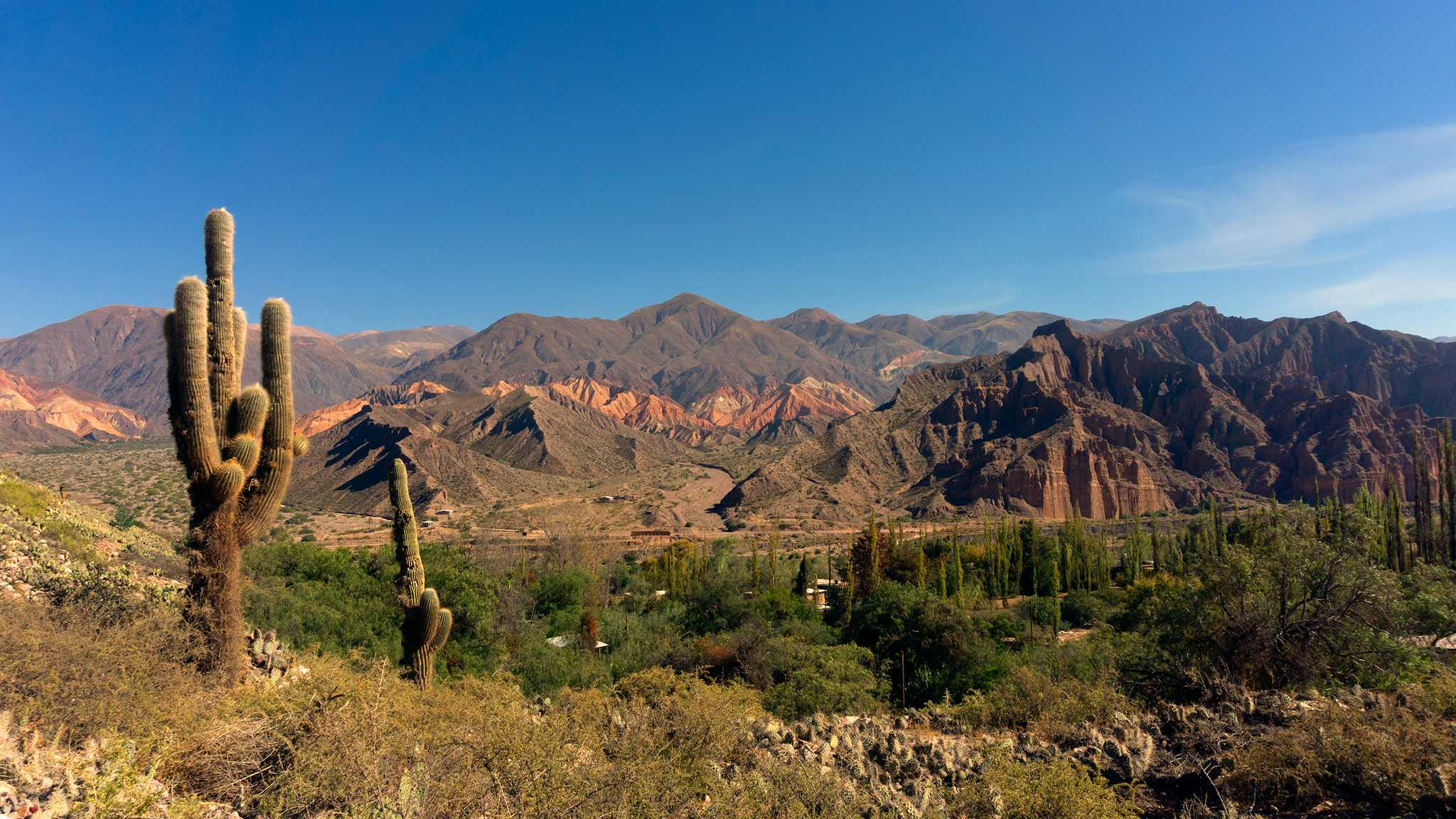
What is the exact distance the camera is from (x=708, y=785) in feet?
31.3

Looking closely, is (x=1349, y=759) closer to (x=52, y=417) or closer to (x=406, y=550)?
(x=406, y=550)

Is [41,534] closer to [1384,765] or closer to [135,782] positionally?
[135,782]

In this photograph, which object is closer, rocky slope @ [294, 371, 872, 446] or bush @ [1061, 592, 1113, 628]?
bush @ [1061, 592, 1113, 628]

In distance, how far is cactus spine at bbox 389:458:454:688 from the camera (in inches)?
571

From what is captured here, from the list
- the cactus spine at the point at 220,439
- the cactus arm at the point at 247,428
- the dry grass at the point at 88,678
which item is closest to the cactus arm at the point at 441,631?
the cactus spine at the point at 220,439

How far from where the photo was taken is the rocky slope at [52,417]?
135875mm

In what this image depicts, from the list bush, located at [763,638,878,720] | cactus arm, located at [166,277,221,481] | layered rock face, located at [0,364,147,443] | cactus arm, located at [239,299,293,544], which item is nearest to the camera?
cactus arm, located at [166,277,221,481]

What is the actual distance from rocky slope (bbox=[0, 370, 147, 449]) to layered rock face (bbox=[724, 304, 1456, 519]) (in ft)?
487

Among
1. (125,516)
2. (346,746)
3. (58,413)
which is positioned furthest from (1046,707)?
(58,413)

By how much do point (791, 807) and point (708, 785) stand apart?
2100 mm

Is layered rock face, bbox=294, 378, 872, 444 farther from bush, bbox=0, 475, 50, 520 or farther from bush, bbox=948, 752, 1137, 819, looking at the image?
bush, bbox=948, 752, 1137, 819

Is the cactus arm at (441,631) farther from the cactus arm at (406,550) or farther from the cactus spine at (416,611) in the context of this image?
the cactus arm at (406,550)

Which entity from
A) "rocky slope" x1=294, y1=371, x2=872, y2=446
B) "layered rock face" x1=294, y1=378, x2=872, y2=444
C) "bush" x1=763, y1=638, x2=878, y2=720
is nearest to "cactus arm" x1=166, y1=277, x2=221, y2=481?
"bush" x1=763, y1=638, x2=878, y2=720

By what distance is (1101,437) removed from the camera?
93.9 m
